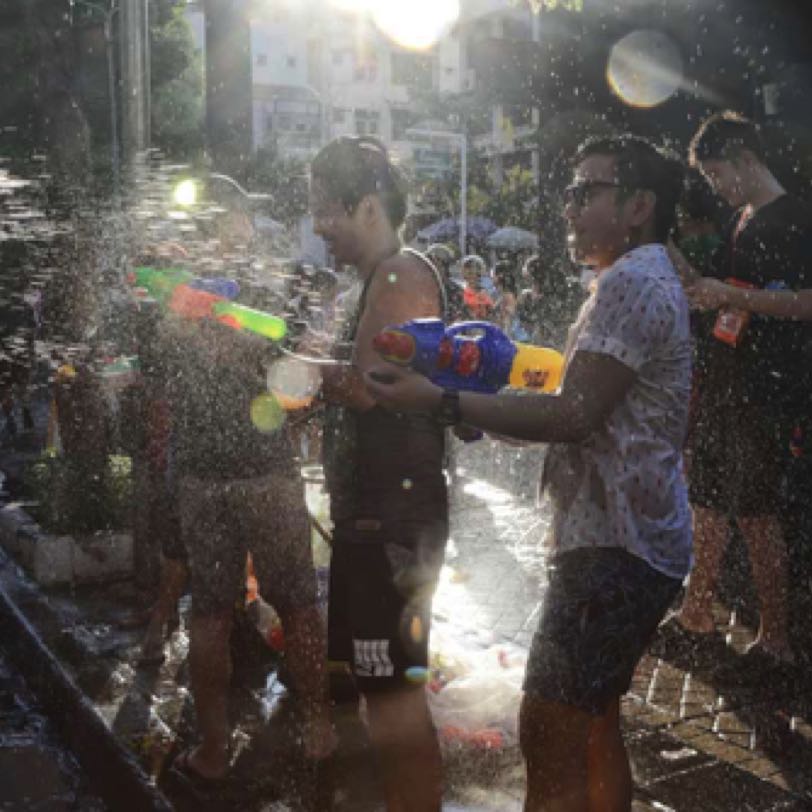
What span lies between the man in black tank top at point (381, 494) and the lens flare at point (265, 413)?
0.62 meters

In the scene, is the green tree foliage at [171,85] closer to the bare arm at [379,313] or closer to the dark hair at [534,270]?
the dark hair at [534,270]

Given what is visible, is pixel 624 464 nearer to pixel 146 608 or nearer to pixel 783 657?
pixel 783 657

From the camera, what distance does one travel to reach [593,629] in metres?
2.66

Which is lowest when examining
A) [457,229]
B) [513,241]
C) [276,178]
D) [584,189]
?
[457,229]

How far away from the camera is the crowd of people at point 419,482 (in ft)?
8.69

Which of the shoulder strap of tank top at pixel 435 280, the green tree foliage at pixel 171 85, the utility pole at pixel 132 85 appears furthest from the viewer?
the green tree foliage at pixel 171 85

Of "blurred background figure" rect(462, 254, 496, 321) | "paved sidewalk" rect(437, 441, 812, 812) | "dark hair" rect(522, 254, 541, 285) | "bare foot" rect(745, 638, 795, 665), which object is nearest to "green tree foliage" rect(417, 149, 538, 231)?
"blurred background figure" rect(462, 254, 496, 321)

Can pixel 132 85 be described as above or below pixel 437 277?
above

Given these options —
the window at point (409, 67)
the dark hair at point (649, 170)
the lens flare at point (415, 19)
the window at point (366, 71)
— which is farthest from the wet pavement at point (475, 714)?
the window at point (366, 71)

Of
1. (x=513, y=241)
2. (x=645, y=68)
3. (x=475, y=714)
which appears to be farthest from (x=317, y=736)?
(x=513, y=241)

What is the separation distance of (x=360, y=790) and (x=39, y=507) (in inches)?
150

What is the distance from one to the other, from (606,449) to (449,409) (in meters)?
0.42

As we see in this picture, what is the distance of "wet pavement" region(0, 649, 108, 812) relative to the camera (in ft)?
12.6

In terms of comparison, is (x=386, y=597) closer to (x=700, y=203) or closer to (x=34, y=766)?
(x=34, y=766)
